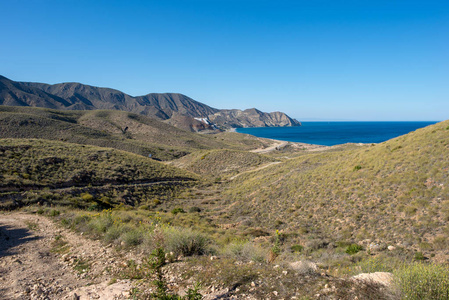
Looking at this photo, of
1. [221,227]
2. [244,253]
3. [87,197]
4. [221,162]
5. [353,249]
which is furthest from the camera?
[221,162]

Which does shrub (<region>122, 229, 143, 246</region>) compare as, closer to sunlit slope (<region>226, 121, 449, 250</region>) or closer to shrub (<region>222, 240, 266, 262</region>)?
shrub (<region>222, 240, 266, 262</region>)

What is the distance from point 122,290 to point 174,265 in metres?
1.58

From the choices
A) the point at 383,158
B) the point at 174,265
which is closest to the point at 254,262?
the point at 174,265

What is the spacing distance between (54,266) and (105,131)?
87.6 metres

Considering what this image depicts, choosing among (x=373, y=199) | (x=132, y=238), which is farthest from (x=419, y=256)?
(x=132, y=238)

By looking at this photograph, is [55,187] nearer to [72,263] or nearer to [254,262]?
[72,263]

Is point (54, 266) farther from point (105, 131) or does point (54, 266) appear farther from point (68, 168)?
point (105, 131)

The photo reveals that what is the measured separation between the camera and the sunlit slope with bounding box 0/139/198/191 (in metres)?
22.4

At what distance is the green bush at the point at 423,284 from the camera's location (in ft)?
13.2

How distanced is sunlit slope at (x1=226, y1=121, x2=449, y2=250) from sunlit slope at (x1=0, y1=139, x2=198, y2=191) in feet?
51.3

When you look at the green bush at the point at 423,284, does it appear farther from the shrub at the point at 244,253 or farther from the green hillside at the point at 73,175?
the green hillside at the point at 73,175

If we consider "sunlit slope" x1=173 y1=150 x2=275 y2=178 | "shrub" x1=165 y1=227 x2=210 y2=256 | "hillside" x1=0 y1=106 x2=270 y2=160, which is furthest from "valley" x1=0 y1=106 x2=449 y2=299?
"hillside" x1=0 y1=106 x2=270 y2=160

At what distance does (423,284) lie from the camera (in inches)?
163

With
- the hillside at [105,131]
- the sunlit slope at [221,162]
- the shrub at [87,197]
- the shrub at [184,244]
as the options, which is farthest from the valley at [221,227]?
the hillside at [105,131]
